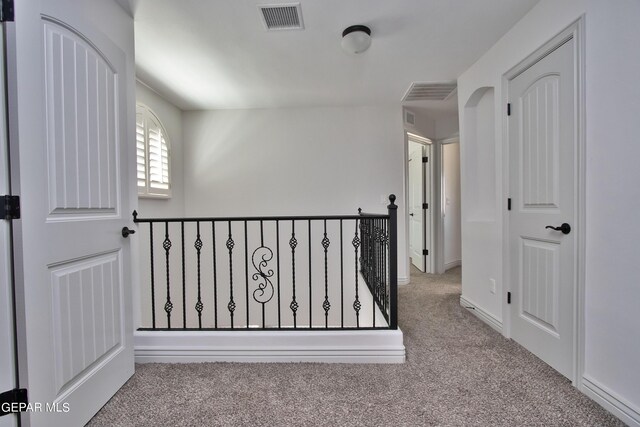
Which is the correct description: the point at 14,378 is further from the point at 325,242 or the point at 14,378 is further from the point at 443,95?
the point at 443,95

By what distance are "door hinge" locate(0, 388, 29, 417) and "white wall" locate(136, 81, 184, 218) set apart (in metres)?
2.17

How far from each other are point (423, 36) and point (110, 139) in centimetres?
233

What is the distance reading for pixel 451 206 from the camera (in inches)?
181

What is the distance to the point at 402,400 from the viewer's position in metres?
1.45

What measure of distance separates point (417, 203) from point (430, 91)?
6.32 feet

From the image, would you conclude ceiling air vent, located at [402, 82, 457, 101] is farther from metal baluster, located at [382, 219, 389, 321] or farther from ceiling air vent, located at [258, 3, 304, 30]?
metal baluster, located at [382, 219, 389, 321]

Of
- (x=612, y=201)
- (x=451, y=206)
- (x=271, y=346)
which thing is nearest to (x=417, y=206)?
(x=451, y=206)

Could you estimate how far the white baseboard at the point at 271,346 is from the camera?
1.80 meters

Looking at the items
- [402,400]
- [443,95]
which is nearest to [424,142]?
[443,95]

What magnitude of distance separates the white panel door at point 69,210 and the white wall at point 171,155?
5.33 feet

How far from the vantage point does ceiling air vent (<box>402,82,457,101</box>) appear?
121 inches

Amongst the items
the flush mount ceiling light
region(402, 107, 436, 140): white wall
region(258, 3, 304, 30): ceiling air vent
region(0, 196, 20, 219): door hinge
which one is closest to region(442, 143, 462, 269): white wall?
region(402, 107, 436, 140): white wall

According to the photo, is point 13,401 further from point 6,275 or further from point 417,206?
point 417,206

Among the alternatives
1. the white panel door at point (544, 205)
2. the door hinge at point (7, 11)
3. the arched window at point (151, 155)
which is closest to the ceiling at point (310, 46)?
the arched window at point (151, 155)
